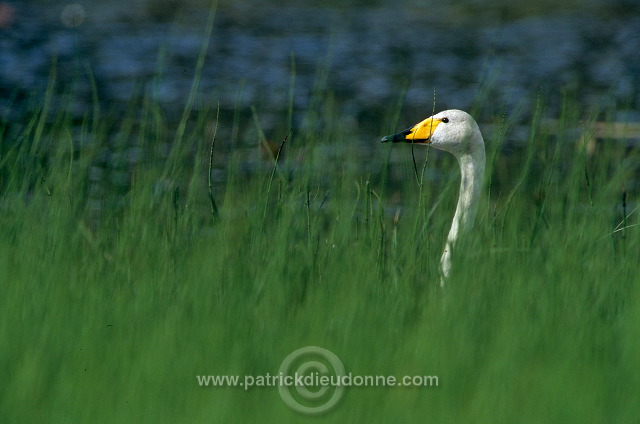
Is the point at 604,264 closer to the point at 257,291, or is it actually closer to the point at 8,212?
the point at 257,291

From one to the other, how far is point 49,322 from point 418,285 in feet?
4.32

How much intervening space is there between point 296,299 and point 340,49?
11995 millimetres

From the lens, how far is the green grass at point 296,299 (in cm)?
280

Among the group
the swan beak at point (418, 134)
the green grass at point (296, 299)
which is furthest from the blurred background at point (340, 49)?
the green grass at point (296, 299)

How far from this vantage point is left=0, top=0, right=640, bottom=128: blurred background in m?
11.9

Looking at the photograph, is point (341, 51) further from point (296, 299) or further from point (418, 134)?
point (296, 299)

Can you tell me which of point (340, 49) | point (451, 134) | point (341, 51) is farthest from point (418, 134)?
point (340, 49)

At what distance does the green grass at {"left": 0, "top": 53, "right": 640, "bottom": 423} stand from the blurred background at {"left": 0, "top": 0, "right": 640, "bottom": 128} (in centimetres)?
504

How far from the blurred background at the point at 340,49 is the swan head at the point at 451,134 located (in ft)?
14.6

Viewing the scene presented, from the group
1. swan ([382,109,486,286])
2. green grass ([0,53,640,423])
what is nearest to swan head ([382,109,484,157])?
swan ([382,109,486,286])

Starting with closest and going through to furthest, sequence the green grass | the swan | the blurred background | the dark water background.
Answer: the green grass < the swan < the dark water background < the blurred background

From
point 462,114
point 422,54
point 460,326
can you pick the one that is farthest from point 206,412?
point 422,54

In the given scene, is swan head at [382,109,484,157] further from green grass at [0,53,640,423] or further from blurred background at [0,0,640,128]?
blurred background at [0,0,640,128]

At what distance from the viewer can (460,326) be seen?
3170 mm
